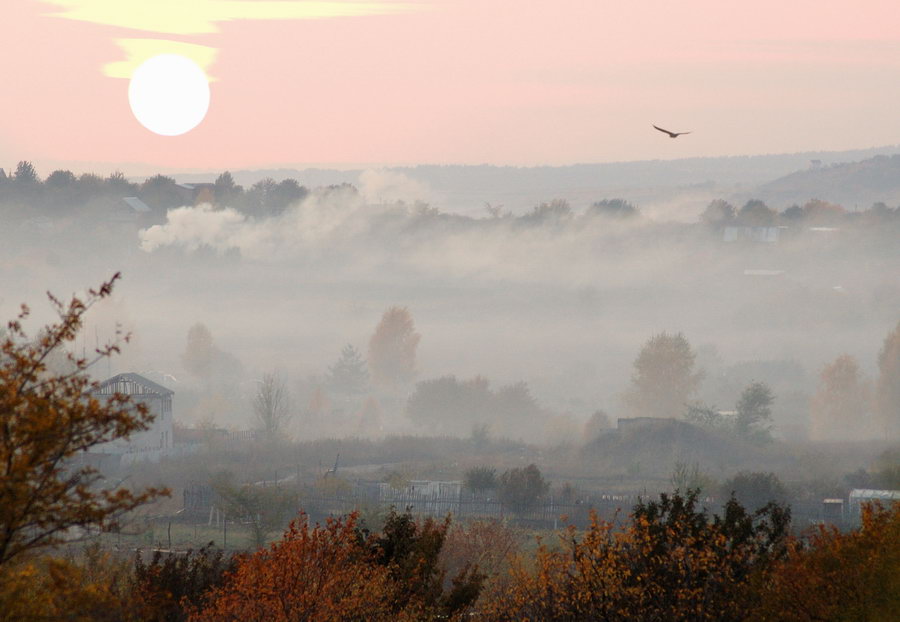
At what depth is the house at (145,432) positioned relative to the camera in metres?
77.1

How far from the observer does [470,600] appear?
27.6m

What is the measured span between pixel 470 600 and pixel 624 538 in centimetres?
454

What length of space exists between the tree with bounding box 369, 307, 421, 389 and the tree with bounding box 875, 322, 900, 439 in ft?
183

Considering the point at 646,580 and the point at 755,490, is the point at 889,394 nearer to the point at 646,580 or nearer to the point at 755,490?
the point at 755,490

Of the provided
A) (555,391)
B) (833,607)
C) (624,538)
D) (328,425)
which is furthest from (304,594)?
(555,391)

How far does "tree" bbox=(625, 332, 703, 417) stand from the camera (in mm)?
119562

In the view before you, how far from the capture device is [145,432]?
81125 mm

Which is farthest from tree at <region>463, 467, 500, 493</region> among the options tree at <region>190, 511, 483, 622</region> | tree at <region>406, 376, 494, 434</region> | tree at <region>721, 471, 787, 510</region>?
tree at <region>406, 376, 494, 434</region>

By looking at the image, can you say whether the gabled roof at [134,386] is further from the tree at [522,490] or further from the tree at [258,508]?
the tree at [522,490]

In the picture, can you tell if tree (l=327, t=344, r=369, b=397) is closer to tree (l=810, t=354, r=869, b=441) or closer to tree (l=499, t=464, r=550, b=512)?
tree (l=810, t=354, r=869, b=441)

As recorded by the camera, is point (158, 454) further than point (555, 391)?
No

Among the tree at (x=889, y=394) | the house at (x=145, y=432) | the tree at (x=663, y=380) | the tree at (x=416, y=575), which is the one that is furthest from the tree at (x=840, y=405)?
the tree at (x=416, y=575)

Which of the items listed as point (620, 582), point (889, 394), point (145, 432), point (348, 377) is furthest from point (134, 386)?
point (889, 394)

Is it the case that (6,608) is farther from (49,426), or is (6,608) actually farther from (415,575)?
(415,575)
